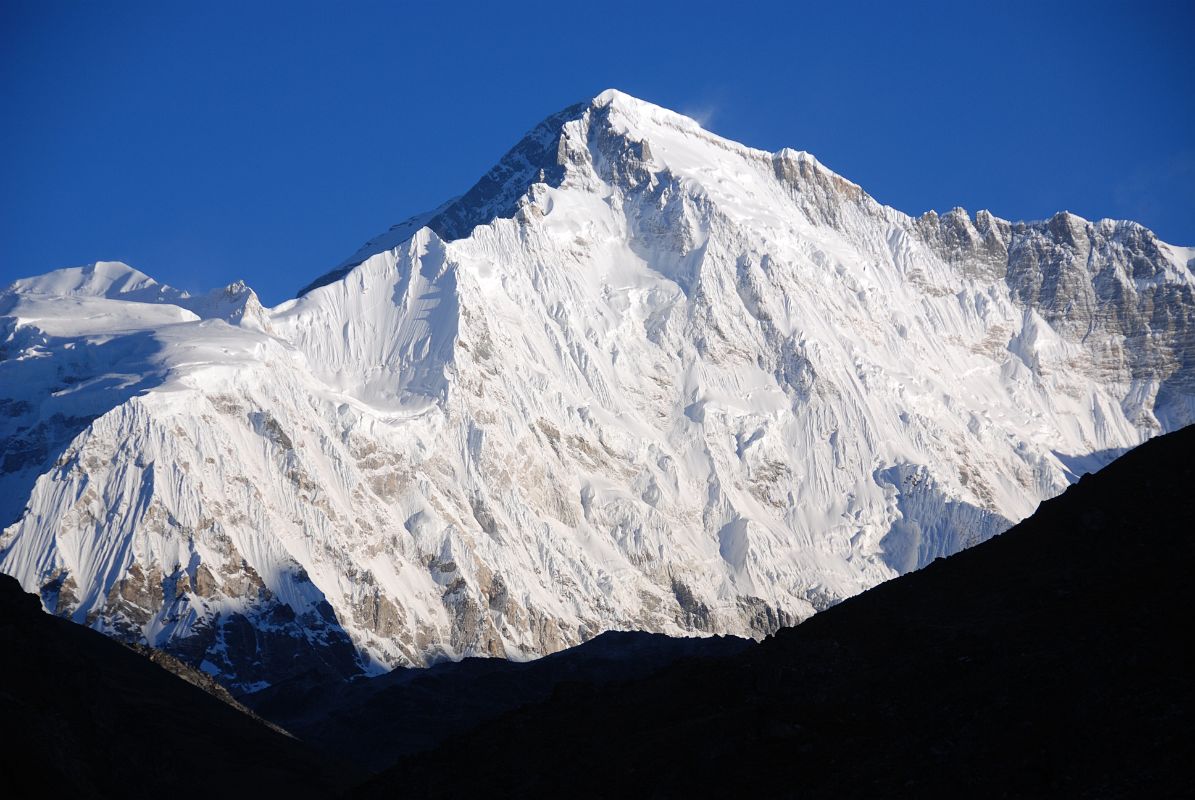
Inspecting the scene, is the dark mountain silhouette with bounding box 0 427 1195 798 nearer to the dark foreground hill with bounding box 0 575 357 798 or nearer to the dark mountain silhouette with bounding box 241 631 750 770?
the dark foreground hill with bounding box 0 575 357 798

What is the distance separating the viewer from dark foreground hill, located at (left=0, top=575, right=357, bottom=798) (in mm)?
61719

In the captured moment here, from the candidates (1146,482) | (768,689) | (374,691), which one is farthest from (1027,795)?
(374,691)

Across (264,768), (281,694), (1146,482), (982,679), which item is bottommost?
(982,679)

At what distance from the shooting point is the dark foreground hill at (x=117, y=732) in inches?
2430

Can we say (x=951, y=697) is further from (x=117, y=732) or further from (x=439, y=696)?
(x=439, y=696)

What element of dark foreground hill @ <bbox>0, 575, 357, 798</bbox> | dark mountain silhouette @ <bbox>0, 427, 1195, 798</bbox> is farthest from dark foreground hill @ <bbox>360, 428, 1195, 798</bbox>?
dark foreground hill @ <bbox>0, 575, 357, 798</bbox>

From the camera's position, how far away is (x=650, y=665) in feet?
522

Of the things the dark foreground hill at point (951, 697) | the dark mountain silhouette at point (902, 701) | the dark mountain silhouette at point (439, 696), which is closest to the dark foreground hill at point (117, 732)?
the dark mountain silhouette at point (902, 701)

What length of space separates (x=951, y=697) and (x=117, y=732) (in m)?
43.4

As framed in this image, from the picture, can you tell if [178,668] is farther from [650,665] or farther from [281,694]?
[281,694]

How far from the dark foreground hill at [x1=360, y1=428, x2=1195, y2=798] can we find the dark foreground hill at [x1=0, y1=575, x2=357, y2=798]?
509 inches

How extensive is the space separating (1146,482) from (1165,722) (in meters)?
18.8

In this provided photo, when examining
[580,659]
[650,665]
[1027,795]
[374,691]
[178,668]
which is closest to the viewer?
[1027,795]

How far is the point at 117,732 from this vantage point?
74438 mm
